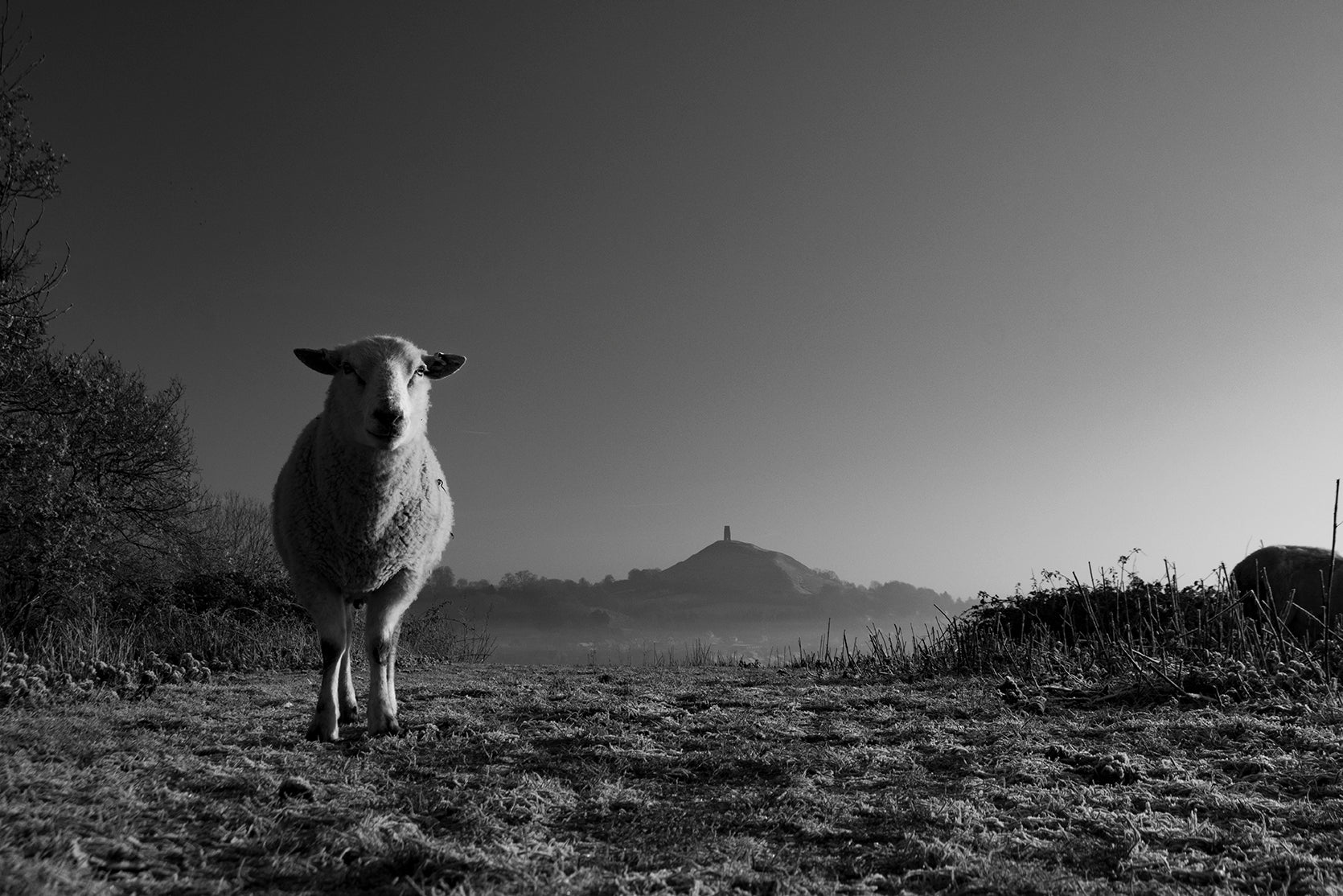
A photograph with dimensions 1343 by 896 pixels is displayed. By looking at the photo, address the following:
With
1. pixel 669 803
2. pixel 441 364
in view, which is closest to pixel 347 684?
pixel 441 364

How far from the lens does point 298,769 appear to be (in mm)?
3479

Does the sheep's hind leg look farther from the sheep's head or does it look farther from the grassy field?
the sheep's head

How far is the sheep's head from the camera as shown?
4617 mm

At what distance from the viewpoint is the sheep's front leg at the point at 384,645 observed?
4.57m

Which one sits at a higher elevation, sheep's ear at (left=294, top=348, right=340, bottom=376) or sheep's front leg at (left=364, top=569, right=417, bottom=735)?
sheep's ear at (left=294, top=348, right=340, bottom=376)

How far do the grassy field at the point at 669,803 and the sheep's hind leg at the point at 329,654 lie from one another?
152 mm

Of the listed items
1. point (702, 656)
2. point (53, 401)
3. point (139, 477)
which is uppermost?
point (53, 401)

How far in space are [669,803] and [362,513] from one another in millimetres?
2682

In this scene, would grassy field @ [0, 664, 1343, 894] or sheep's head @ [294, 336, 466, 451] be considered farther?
sheep's head @ [294, 336, 466, 451]

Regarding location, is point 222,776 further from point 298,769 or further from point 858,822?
point 858,822

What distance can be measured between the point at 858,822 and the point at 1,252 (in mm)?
17076

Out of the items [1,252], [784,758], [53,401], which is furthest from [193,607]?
[784,758]

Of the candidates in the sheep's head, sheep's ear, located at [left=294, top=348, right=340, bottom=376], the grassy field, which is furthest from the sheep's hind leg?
sheep's ear, located at [left=294, top=348, right=340, bottom=376]

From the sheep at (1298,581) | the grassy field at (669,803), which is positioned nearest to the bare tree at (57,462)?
the grassy field at (669,803)
